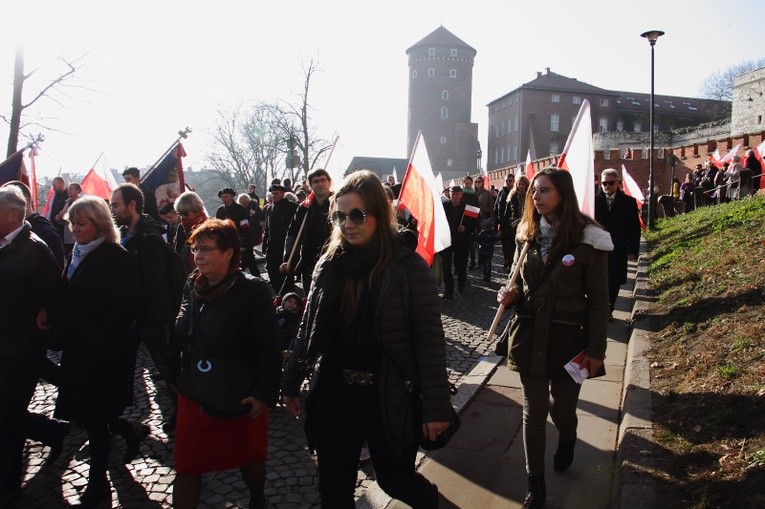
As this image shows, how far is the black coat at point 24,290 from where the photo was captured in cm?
364

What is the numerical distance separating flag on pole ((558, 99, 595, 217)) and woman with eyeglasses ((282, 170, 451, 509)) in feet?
6.99

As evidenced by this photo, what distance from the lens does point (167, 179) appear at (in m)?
7.58

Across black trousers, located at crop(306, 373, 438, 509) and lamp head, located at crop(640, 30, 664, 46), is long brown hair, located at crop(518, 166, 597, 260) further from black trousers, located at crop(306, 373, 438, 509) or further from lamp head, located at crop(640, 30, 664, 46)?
lamp head, located at crop(640, 30, 664, 46)

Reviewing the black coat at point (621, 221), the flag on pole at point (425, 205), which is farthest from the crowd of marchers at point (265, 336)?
the black coat at point (621, 221)

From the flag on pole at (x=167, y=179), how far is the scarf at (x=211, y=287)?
15.5ft

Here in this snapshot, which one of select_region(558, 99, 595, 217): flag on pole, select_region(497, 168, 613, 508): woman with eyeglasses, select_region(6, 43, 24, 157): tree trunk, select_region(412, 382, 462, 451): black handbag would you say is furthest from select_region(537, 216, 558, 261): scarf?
select_region(6, 43, 24, 157): tree trunk

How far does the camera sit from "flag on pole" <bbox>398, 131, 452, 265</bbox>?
6375mm

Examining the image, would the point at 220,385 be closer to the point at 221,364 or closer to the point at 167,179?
the point at 221,364

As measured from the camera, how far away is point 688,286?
24.7 ft

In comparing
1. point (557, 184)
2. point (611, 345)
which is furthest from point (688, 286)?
point (557, 184)

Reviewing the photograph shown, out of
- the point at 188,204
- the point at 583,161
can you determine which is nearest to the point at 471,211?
the point at 583,161

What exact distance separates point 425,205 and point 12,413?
4.21 m

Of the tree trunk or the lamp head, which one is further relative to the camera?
the lamp head

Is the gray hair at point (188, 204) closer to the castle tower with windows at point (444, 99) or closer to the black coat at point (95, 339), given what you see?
the black coat at point (95, 339)
